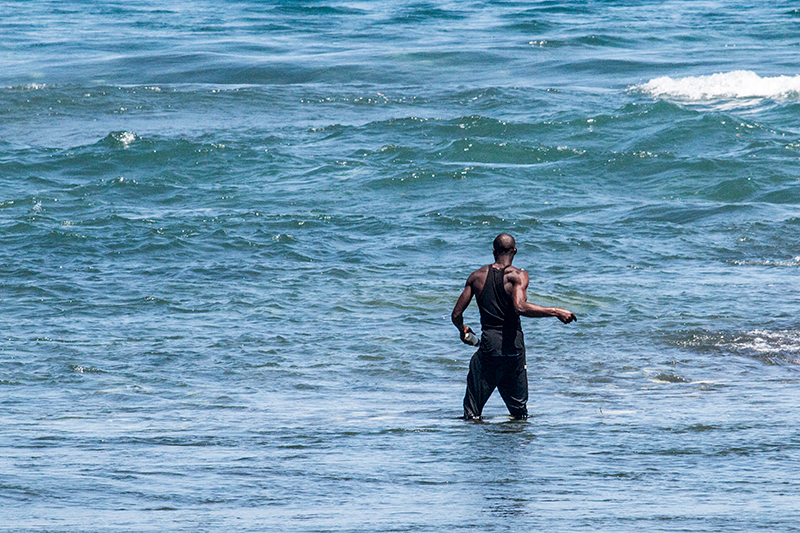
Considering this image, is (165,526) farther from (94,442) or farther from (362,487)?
(94,442)

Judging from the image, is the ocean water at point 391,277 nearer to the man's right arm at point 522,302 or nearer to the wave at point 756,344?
the wave at point 756,344

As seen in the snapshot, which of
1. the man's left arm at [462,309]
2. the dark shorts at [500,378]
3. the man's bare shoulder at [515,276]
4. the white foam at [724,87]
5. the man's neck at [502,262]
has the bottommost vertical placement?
the dark shorts at [500,378]

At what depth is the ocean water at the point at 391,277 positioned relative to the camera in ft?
22.3

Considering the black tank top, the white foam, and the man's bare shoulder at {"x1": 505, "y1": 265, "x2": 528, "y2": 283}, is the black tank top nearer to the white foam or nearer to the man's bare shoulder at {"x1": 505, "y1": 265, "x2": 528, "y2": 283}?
the man's bare shoulder at {"x1": 505, "y1": 265, "x2": 528, "y2": 283}

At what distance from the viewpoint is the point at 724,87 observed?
29359 millimetres

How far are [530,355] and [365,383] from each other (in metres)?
1.98

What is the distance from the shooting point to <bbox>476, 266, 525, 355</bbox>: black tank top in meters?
8.51

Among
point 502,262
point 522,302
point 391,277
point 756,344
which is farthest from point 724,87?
point 522,302

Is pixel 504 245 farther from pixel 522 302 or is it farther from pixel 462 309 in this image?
pixel 462 309

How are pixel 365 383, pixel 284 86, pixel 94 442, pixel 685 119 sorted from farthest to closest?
pixel 284 86, pixel 685 119, pixel 365 383, pixel 94 442

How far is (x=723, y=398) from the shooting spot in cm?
963

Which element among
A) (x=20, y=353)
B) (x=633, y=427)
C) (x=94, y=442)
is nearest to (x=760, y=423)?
(x=633, y=427)

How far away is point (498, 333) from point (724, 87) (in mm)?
22756

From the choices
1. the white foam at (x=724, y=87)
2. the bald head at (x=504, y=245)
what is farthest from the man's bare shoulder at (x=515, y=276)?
the white foam at (x=724, y=87)
